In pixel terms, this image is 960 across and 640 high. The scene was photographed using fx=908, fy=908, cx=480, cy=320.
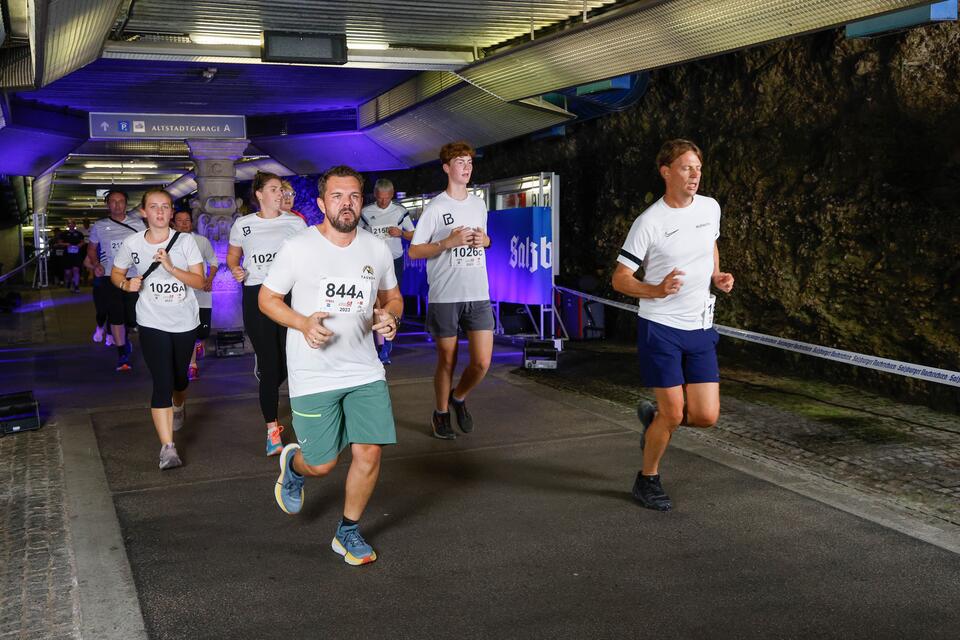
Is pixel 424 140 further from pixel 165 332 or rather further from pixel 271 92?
pixel 165 332

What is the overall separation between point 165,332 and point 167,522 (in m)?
1.63

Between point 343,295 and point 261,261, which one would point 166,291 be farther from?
point 343,295

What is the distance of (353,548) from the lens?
14.0 ft

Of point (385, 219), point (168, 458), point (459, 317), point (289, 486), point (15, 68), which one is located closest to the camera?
point (289, 486)

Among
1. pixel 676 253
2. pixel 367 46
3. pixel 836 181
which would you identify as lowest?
pixel 676 253

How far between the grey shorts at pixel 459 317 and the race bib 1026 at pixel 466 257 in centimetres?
27

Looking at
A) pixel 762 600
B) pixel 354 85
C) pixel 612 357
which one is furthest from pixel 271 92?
pixel 762 600

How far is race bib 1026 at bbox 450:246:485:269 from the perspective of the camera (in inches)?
262

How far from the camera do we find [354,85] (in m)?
17.5

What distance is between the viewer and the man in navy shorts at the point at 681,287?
484cm

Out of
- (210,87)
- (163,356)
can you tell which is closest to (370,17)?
(163,356)

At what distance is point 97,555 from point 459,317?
10.2 ft

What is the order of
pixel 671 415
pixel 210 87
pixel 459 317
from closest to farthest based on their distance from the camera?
1. pixel 671 415
2. pixel 459 317
3. pixel 210 87

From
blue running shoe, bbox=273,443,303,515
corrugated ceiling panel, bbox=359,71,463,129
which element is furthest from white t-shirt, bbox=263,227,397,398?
corrugated ceiling panel, bbox=359,71,463,129
